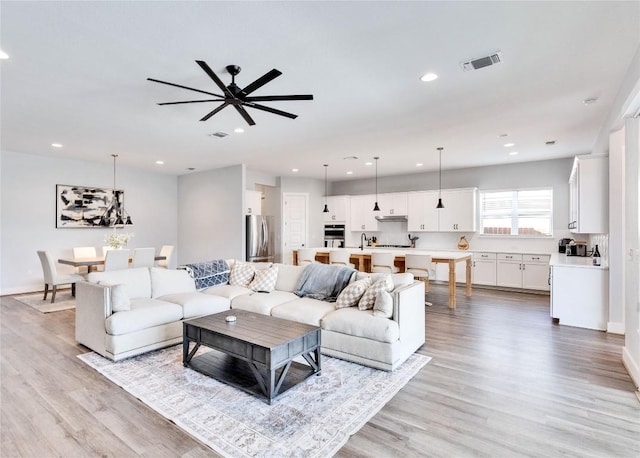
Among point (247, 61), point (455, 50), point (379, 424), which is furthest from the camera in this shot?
point (247, 61)

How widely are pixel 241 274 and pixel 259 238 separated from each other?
3.18 m

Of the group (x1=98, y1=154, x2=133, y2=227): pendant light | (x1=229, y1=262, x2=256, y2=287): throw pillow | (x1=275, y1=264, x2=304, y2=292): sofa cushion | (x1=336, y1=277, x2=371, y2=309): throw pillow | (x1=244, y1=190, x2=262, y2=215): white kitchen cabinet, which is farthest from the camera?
(x1=244, y1=190, x2=262, y2=215): white kitchen cabinet

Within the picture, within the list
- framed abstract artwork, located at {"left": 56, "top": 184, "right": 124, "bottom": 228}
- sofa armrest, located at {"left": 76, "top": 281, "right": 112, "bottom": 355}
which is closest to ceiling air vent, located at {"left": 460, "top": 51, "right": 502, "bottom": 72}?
sofa armrest, located at {"left": 76, "top": 281, "right": 112, "bottom": 355}

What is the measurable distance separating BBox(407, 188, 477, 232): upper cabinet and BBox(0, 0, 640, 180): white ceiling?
2414 millimetres

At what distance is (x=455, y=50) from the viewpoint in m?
2.67

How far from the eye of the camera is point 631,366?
304 cm

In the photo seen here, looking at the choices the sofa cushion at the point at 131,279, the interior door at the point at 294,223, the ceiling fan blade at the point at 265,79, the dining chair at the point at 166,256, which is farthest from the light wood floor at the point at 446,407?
the interior door at the point at 294,223

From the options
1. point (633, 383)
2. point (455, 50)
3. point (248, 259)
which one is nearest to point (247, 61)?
point (455, 50)

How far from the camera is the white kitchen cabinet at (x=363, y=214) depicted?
9.16m

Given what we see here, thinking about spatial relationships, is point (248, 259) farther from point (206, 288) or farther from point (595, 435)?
point (595, 435)

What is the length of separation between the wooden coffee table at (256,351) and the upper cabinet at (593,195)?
13.3 ft

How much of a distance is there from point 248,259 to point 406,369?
5.35 metres

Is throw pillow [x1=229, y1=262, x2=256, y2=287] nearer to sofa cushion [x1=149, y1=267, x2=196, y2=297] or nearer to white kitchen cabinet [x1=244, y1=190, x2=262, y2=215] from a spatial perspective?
sofa cushion [x1=149, y1=267, x2=196, y2=297]

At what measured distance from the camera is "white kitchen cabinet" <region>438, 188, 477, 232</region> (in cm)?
764
